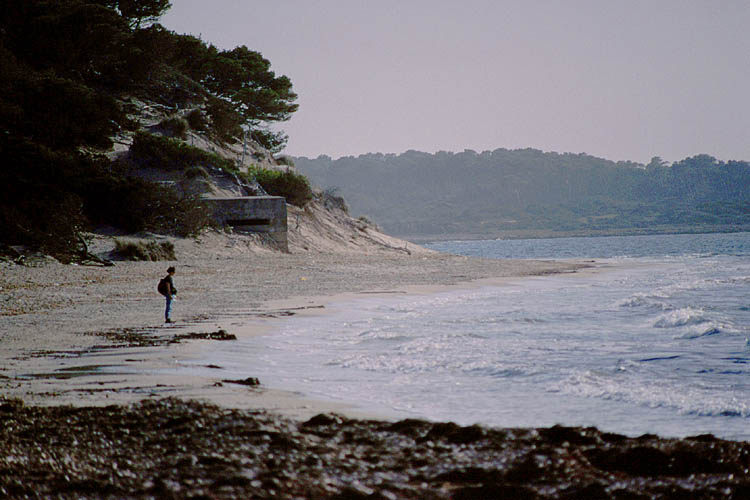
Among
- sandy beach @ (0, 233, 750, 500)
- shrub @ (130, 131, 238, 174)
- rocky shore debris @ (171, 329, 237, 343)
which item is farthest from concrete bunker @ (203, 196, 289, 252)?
sandy beach @ (0, 233, 750, 500)

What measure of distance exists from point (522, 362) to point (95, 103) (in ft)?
68.3

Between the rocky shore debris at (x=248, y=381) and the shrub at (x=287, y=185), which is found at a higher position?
the shrub at (x=287, y=185)

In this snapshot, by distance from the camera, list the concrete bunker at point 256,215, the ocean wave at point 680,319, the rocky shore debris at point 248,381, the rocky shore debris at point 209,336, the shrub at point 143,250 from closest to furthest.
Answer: the rocky shore debris at point 248,381, the rocky shore debris at point 209,336, the ocean wave at point 680,319, the shrub at point 143,250, the concrete bunker at point 256,215

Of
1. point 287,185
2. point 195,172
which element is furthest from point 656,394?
point 287,185

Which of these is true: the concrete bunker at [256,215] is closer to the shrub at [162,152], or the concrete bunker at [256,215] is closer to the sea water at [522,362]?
the shrub at [162,152]

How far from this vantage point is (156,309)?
11.7m

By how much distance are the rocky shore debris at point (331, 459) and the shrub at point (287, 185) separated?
1116 inches

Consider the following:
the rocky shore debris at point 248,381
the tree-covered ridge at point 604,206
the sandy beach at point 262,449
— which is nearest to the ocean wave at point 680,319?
the rocky shore debris at point 248,381

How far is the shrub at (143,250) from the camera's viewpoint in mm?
20250

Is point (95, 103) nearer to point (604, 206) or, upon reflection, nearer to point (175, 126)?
point (175, 126)

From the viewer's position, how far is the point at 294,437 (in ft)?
12.9

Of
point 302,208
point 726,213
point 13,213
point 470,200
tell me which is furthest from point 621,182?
point 13,213

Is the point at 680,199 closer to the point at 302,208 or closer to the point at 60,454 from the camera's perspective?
the point at 302,208

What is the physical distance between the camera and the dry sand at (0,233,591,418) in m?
5.56
